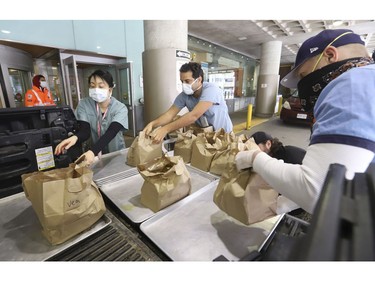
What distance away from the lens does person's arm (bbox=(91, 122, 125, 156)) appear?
1308 mm

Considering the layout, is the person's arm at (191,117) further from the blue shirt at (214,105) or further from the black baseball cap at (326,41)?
the black baseball cap at (326,41)


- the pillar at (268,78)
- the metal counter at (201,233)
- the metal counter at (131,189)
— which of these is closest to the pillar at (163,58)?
the metal counter at (131,189)

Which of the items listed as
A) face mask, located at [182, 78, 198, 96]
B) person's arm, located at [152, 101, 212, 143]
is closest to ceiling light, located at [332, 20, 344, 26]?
face mask, located at [182, 78, 198, 96]

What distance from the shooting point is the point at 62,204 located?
2.21ft

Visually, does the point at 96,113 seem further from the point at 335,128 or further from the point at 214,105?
the point at 335,128

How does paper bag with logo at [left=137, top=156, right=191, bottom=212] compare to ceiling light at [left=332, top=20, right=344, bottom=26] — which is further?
ceiling light at [left=332, top=20, right=344, bottom=26]

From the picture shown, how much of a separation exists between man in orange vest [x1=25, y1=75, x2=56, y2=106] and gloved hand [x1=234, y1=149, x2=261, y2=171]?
3.81 metres

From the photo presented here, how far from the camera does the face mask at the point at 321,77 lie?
704 mm

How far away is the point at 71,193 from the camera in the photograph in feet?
2.29

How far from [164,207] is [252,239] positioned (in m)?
0.42

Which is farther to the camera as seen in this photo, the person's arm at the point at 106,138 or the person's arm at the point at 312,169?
the person's arm at the point at 106,138

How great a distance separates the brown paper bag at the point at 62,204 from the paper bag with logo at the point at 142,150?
570mm

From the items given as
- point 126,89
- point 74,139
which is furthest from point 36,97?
point 74,139

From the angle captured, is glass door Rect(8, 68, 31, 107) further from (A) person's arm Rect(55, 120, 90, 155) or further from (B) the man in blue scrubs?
(B) the man in blue scrubs
